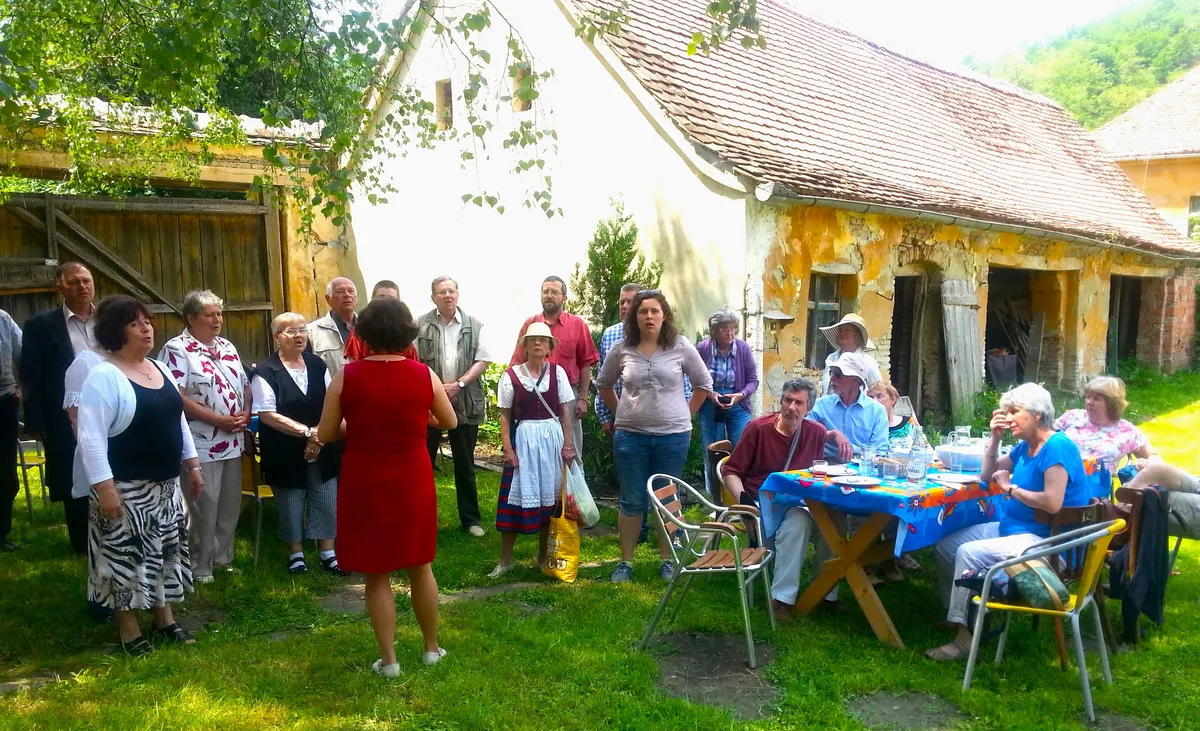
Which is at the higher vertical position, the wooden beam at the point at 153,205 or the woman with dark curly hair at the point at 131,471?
the wooden beam at the point at 153,205

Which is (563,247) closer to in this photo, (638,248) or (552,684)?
(638,248)

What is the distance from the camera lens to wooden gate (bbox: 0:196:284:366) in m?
8.54

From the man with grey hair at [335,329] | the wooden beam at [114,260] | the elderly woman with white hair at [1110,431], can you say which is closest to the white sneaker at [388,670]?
the man with grey hair at [335,329]

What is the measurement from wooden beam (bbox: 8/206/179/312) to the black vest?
4896 mm

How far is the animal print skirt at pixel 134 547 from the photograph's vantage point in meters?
3.99

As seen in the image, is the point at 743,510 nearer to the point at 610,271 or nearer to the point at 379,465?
the point at 379,465

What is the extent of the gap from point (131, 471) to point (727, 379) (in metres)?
3.91

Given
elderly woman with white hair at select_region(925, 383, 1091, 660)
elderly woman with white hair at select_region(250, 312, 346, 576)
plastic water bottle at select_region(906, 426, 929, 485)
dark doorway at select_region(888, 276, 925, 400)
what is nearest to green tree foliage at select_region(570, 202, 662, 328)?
elderly woman with white hair at select_region(250, 312, 346, 576)

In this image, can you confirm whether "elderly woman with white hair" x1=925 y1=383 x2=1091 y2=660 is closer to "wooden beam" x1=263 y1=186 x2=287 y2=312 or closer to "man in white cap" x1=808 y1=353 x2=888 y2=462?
"man in white cap" x1=808 y1=353 x2=888 y2=462

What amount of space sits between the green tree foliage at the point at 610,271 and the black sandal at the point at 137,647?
16.3 ft

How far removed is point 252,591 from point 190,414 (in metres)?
1.06

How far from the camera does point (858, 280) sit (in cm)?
895

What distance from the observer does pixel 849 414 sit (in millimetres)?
5297

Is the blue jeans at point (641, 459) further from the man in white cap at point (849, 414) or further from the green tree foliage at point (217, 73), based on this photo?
the green tree foliage at point (217, 73)
